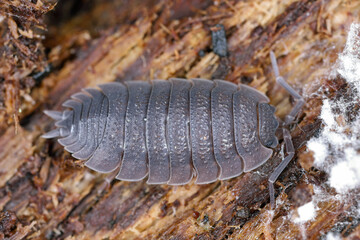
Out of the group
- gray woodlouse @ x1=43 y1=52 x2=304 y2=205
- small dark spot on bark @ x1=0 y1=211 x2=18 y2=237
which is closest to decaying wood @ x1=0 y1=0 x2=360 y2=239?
small dark spot on bark @ x1=0 y1=211 x2=18 y2=237

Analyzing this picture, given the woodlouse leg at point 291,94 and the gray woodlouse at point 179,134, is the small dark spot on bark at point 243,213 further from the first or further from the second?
the woodlouse leg at point 291,94

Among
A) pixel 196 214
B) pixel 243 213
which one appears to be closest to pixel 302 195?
pixel 243 213

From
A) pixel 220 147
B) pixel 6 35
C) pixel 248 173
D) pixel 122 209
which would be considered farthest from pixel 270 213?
pixel 6 35

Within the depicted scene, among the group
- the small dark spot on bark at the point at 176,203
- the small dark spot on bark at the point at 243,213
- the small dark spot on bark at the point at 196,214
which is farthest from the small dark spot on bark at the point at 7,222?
the small dark spot on bark at the point at 243,213

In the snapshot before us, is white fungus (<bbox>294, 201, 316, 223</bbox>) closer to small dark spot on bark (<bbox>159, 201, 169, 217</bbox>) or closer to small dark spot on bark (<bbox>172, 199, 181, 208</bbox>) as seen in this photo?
small dark spot on bark (<bbox>172, 199, 181, 208</bbox>)

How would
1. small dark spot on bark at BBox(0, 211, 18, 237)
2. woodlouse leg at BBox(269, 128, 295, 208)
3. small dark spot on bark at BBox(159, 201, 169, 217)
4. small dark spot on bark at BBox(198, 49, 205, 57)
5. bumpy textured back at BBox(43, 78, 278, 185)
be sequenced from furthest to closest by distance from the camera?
small dark spot on bark at BBox(198, 49, 205, 57), small dark spot on bark at BBox(159, 201, 169, 217), small dark spot on bark at BBox(0, 211, 18, 237), bumpy textured back at BBox(43, 78, 278, 185), woodlouse leg at BBox(269, 128, 295, 208)

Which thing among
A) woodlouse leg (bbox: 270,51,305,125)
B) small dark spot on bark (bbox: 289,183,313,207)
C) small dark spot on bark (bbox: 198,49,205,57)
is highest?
small dark spot on bark (bbox: 198,49,205,57)

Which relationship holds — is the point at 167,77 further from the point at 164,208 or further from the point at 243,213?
the point at 243,213
